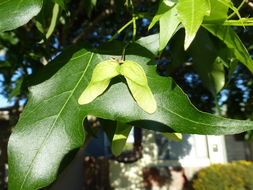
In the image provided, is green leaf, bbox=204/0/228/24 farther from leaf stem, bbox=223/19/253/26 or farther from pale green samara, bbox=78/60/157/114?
pale green samara, bbox=78/60/157/114

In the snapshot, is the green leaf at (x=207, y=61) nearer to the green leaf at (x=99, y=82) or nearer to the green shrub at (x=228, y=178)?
the green leaf at (x=99, y=82)

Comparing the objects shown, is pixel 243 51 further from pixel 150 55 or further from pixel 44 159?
pixel 44 159

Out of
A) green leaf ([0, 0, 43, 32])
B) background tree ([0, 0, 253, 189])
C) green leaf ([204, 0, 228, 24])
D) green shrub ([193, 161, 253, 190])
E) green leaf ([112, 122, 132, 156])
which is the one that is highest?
green leaf ([0, 0, 43, 32])

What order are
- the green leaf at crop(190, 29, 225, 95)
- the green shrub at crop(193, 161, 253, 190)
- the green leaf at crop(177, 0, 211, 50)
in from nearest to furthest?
1. the green leaf at crop(177, 0, 211, 50)
2. the green leaf at crop(190, 29, 225, 95)
3. the green shrub at crop(193, 161, 253, 190)

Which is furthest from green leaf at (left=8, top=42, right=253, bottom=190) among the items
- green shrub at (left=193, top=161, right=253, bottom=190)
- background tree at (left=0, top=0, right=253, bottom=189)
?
green shrub at (left=193, top=161, right=253, bottom=190)

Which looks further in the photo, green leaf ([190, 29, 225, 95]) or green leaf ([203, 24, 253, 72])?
green leaf ([190, 29, 225, 95])

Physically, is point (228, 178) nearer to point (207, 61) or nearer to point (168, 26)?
point (207, 61)
